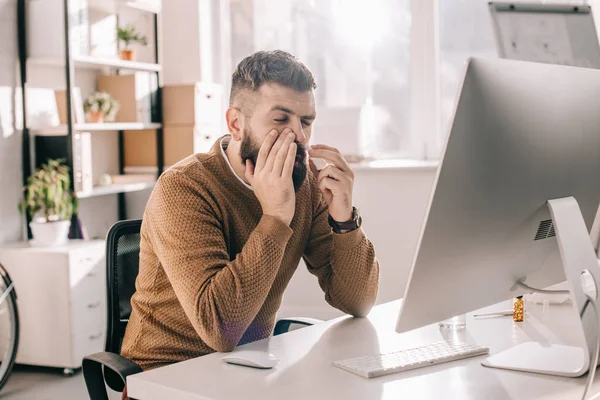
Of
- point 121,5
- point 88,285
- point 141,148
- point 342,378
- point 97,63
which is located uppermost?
point 121,5

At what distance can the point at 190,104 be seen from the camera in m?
4.32

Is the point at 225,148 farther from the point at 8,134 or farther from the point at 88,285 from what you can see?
the point at 8,134

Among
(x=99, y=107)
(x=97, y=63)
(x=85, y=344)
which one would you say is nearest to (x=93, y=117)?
(x=99, y=107)

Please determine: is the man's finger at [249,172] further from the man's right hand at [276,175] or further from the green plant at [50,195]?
the green plant at [50,195]

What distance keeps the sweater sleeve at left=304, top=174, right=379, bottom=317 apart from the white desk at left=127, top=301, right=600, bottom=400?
197 mm

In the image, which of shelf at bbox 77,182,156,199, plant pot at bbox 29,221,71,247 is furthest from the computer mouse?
shelf at bbox 77,182,156,199

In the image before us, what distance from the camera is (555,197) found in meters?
1.21

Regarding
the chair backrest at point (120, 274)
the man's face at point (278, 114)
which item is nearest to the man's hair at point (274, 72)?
the man's face at point (278, 114)

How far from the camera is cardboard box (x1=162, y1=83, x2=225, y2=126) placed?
431 cm

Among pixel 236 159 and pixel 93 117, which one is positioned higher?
pixel 93 117

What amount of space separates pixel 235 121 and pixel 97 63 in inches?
93.1

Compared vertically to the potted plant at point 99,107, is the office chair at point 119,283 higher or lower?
lower

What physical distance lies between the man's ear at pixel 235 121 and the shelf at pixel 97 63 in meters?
2.24

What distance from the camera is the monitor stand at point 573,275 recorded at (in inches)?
46.8
